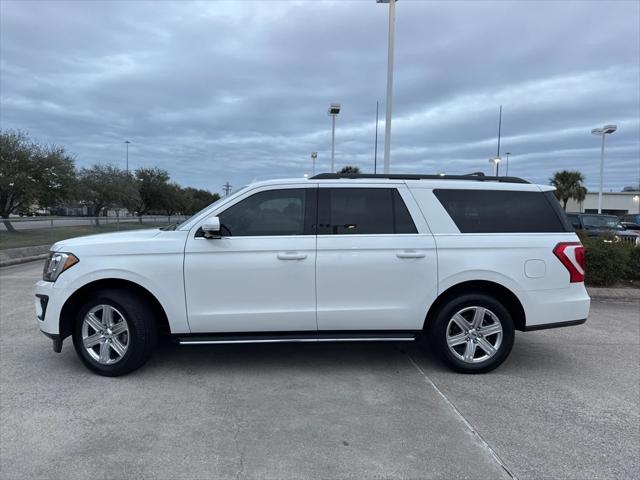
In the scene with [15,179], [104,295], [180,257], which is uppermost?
[15,179]

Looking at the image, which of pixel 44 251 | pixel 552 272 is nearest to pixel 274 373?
pixel 552 272

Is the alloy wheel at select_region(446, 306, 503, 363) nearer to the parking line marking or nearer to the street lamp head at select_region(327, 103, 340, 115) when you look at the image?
the parking line marking

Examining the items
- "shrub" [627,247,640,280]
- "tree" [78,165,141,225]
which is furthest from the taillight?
"tree" [78,165,141,225]

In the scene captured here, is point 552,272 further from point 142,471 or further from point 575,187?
point 575,187

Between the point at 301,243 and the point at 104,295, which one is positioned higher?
the point at 301,243

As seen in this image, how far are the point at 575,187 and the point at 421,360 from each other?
192ft

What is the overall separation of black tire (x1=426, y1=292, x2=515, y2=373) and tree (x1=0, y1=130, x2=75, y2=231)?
21738mm

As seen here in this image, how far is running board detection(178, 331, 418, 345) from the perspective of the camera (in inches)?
175

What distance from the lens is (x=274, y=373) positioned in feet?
15.1

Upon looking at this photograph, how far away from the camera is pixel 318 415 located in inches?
147

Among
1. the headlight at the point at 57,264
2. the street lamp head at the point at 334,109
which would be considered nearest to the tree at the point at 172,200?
the street lamp head at the point at 334,109

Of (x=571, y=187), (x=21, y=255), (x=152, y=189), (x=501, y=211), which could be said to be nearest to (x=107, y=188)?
(x=152, y=189)

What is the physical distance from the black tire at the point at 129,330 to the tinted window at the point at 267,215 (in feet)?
3.57

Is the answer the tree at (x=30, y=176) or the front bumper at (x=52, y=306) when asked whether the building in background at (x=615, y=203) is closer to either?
the tree at (x=30, y=176)
